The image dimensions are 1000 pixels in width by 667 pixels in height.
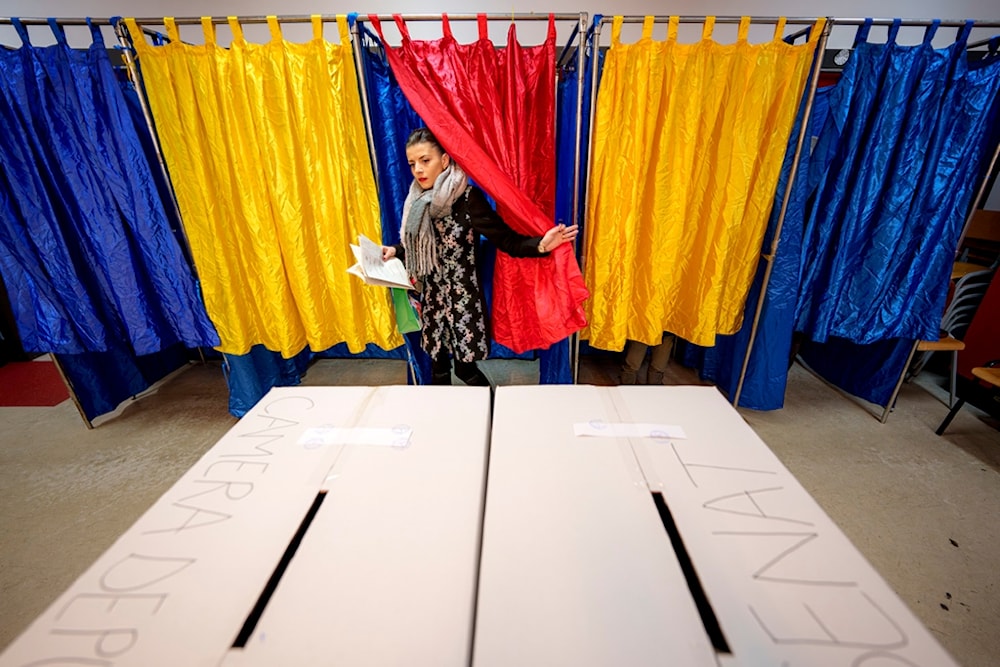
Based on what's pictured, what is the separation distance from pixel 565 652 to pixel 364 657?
221 mm

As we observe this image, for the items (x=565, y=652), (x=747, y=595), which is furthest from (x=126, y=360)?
(x=747, y=595)

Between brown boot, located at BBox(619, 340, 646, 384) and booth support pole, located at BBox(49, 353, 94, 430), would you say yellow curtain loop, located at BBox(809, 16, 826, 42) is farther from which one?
booth support pole, located at BBox(49, 353, 94, 430)

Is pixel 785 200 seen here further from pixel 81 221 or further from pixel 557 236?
pixel 81 221

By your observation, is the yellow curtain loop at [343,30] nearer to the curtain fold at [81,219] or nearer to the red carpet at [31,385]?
the curtain fold at [81,219]

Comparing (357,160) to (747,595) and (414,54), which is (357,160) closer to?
(414,54)

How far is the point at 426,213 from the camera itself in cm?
148

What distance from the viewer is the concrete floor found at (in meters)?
1.23

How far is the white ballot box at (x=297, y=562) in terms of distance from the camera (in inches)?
17.6

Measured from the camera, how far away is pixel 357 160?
1.51 m

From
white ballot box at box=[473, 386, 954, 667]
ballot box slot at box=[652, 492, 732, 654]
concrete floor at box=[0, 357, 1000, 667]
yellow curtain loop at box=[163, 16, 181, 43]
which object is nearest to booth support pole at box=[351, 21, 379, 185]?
yellow curtain loop at box=[163, 16, 181, 43]

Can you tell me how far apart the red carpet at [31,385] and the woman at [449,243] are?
2.33 metres

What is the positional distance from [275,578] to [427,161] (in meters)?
1.29

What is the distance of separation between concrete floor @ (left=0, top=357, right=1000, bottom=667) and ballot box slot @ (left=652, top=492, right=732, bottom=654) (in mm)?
1158

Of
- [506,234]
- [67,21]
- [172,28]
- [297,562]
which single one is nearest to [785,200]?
[506,234]
